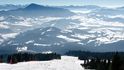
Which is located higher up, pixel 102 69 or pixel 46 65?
pixel 46 65

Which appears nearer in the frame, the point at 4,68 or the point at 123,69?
the point at 4,68

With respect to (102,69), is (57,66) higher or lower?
higher

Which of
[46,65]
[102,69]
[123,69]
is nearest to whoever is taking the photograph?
[46,65]

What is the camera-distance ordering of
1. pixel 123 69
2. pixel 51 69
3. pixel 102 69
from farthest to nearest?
pixel 102 69, pixel 123 69, pixel 51 69

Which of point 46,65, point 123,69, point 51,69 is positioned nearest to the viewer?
point 51,69

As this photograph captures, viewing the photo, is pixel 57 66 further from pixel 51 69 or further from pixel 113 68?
pixel 113 68

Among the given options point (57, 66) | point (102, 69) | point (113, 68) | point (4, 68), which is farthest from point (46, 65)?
point (102, 69)

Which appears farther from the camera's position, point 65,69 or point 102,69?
point 102,69

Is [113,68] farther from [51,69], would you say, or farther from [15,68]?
[15,68]

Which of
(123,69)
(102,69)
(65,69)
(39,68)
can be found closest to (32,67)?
(39,68)
